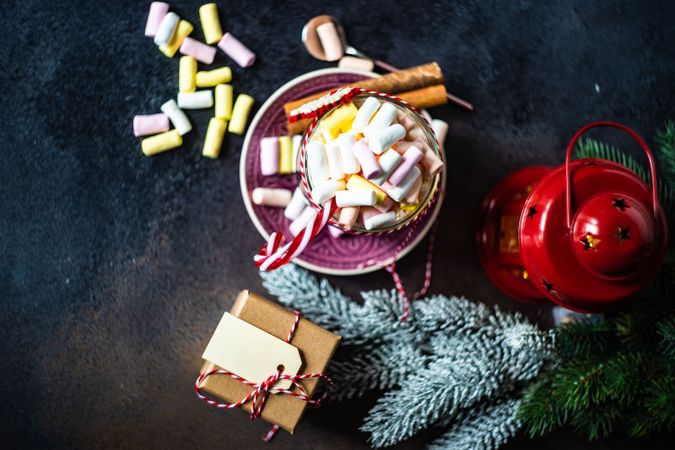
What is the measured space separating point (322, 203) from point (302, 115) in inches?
6.9

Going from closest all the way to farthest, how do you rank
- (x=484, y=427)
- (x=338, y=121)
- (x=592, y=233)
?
(x=592, y=233) < (x=338, y=121) < (x=484, y=427)

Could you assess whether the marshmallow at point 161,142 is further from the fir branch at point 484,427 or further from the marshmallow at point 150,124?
the fir branch at point 484,427

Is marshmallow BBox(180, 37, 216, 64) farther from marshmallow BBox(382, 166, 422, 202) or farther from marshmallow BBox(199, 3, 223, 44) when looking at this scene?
marshmallow BBox(382, 166, 422, 202)

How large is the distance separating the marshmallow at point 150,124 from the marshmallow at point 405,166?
54 centimetres

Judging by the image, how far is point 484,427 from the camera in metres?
1.17

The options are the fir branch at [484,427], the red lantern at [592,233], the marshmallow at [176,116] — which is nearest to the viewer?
the red lantern at [592,233]

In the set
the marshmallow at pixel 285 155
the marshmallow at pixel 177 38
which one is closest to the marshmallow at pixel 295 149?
the marshmallow at pixel 285 155

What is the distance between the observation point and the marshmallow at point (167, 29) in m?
1.25

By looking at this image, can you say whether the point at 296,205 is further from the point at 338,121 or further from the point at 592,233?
the point at 592,233

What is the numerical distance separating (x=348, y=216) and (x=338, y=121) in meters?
0.17

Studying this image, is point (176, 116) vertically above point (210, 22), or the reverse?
point (210, 22)

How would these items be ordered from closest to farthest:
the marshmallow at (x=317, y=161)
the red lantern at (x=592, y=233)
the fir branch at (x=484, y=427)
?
1. the red lantern at (x=592, y=233)
2. the marshmallow at (x=317, y=161)
3. the fir branch at (x=484, y=427)

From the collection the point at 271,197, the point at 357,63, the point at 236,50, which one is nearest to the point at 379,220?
the point at 271,197

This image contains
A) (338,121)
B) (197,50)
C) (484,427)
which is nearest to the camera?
(338,121)
